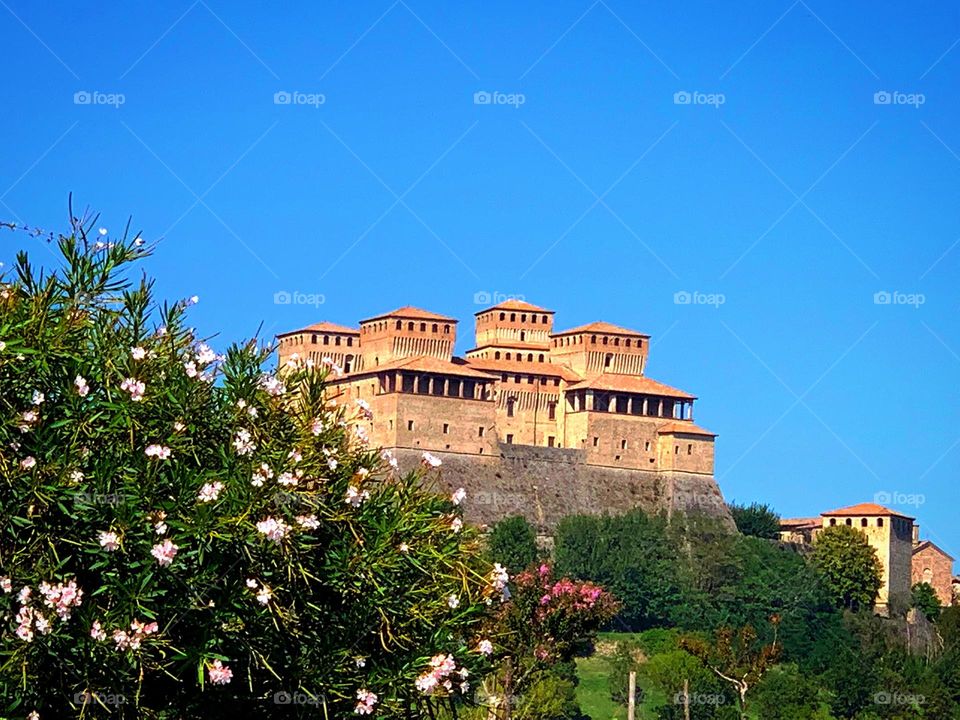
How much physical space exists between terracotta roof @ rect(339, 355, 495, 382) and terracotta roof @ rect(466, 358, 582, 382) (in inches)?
77.5

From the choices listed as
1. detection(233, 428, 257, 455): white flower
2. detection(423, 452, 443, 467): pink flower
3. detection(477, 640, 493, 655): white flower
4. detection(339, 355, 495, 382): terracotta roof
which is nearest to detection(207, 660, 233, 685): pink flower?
detection(233, 428, 257, 455): white flower

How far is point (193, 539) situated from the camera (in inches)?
521

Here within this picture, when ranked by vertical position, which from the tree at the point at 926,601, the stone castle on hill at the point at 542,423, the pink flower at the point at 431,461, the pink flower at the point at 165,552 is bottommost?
the pink flower at the point at 165,552

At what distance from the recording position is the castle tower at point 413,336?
286ft

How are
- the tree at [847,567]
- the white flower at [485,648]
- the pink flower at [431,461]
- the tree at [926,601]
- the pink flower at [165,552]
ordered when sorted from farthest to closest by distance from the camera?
the tree at [926,601]
the tree at [847,567]
the white flower at [485,648]
the pink flower at [431,461]
the pink flower at [165,552]

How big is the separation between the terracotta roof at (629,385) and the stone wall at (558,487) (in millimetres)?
3081

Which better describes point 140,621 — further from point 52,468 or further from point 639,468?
point 639,468

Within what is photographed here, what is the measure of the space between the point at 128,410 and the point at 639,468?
7518 centimetres

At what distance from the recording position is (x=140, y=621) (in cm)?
1306

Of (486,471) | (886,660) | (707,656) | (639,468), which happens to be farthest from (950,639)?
(707,656)

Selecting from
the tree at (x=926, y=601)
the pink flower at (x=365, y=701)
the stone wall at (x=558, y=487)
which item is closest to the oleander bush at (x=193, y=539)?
the pink flower at (x=365, y=701)

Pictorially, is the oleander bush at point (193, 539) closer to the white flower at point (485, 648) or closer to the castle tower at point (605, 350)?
the white flower at point (485, 648)

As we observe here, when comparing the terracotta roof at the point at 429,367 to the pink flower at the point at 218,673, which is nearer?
the pink flower at the point at 218,673

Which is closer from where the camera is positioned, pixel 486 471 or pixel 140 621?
pixel 140 621
